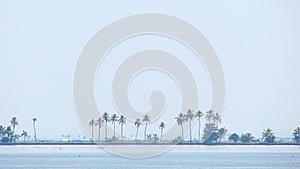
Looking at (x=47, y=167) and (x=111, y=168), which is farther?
(x=47, y=167)

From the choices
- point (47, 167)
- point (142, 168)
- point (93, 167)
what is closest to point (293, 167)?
point (142, 168)

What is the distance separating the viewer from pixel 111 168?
131000 millimetres

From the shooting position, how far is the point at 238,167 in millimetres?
135375

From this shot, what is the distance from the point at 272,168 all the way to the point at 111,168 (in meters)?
30.0

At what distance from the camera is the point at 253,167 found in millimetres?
136500

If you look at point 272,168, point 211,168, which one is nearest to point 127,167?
point 211,168

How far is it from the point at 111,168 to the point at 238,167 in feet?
78.5

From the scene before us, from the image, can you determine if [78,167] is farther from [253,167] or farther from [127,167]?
[253,167]

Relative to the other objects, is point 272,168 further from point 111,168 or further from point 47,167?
point 47,167

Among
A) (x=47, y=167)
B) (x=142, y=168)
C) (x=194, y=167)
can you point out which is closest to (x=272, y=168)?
(x=194, y=167)

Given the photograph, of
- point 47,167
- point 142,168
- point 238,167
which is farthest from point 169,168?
point 47,167

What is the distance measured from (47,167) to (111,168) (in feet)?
50.2

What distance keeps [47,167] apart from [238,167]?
36499 millimetres

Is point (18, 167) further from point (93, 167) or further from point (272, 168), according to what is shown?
point (272, 168)
